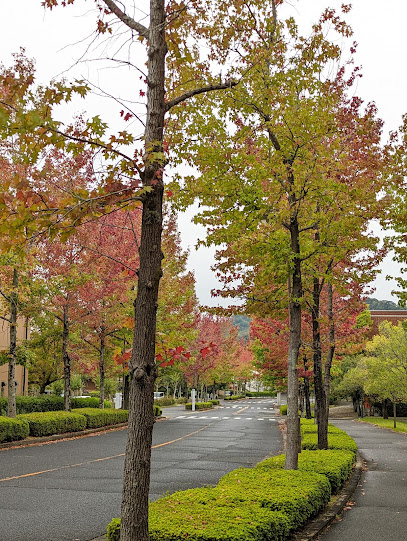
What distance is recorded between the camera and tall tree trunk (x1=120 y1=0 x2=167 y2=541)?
13.7 feet

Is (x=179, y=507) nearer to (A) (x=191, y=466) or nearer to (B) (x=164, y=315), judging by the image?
(A) (x=191, y=466)

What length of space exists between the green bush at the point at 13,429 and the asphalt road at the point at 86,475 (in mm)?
883

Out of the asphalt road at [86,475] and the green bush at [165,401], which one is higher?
the asphalt road at [86,475]

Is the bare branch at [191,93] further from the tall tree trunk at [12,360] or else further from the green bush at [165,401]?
the green bush at [165,401]

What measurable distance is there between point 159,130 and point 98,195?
955 millimetres

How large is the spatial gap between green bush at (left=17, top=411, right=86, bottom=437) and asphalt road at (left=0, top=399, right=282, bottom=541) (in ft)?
2.95

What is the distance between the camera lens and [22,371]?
3084cm

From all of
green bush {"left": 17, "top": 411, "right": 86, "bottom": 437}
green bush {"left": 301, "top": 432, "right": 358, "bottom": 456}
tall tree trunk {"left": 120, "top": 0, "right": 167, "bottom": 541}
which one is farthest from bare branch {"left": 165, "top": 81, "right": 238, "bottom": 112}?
green bush {"left": 17, "top": 411, "right": 86, "bottom": 437}

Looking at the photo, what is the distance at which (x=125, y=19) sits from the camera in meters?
5.10

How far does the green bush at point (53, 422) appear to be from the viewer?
1828cm

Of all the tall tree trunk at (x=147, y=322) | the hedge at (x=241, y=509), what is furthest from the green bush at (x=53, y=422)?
the tall tree trunk at (x=147, y=322)

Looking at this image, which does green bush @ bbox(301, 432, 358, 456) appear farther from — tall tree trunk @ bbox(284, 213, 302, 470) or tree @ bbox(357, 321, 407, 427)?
tree @ bbox(357, 321, 407, 427)

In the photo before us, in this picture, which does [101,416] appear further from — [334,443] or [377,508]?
[377,508]

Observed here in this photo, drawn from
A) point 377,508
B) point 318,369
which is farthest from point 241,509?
point 318,369
